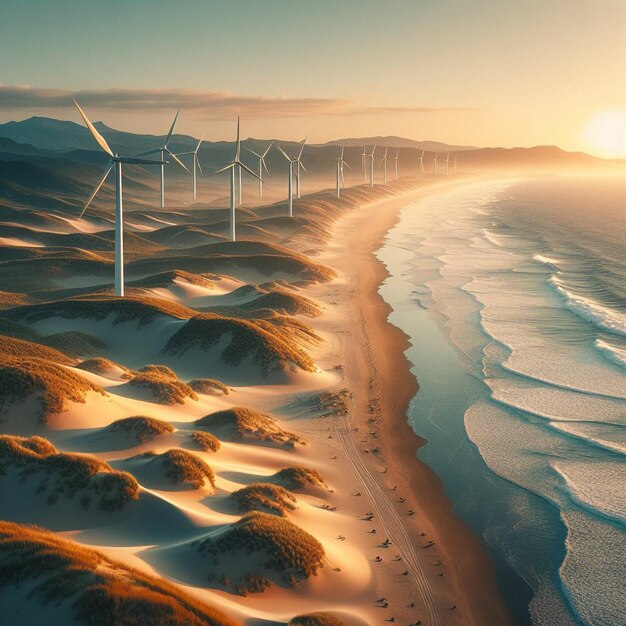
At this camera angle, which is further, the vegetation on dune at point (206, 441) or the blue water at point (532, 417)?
the vegetation on dune at point (206, 441)

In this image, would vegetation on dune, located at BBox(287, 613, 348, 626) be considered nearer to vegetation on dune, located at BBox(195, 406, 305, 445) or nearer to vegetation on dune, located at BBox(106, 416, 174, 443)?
vegetation on dune, located at BBox(106, 416, 174, 443)

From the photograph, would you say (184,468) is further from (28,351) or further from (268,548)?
(28,351)

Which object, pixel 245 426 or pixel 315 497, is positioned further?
pixel 245 426

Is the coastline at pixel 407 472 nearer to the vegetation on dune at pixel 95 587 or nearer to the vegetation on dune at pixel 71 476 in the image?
the vegetation on dune at pixel 95 587

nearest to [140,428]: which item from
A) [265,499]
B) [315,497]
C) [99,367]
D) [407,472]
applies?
[265,499]

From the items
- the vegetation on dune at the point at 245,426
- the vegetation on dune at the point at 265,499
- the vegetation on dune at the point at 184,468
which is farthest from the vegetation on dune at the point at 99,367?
the vegetation on dune at the point at 265,499

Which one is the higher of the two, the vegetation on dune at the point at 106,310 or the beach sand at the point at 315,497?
the beach sand at the point at 315,497

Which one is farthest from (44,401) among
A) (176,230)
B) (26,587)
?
(176,230)
